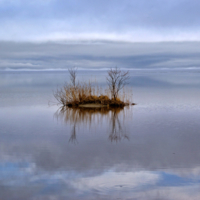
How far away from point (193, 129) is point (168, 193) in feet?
12.5

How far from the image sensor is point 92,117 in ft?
30.8

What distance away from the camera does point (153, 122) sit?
8477 millimetres

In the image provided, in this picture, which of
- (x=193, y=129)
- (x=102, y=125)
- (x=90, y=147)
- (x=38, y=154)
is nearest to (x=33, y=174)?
(x=38, y=154)

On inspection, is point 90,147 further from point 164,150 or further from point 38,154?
point 164,150

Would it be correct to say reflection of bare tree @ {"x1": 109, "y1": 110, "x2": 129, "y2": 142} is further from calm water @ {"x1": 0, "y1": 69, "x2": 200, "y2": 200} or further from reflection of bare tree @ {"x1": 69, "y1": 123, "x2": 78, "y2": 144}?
reflection of bare tree @ {"x1": 69, "y1": 123, "x2": 78, "y2": 144}

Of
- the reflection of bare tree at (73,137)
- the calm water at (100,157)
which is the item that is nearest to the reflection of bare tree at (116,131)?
the calm water at (100,157)

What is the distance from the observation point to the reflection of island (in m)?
7.17

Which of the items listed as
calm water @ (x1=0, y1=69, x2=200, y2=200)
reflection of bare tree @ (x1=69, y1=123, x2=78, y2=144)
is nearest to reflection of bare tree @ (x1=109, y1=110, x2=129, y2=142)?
calm water @ (x1=0, y1=69, x2=200, y2=200)

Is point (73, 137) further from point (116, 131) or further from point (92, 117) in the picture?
point (92, 117)

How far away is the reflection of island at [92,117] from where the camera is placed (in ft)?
23.5

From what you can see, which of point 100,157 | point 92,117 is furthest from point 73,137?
point 92,117

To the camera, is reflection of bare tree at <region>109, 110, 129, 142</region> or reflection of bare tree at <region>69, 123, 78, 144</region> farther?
reflection of bare tree at <region>109, 110, 129, 142</region>

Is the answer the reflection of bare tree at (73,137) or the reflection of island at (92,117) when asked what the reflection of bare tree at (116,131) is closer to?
the reflection of island at (92,117)

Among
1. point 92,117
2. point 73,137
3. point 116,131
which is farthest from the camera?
point 92,117
